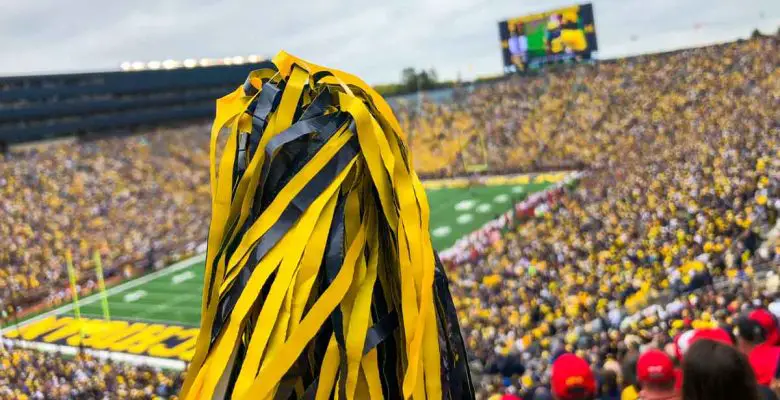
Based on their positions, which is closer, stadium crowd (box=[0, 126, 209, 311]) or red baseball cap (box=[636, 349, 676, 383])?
red baseball cap (box=[636, 349, 676, 383])

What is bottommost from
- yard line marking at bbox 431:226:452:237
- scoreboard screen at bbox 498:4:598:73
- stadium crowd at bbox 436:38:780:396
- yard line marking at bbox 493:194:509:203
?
yard line marking at bbox 431:226:452:237

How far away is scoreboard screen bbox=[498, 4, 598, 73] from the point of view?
3397 centimetres

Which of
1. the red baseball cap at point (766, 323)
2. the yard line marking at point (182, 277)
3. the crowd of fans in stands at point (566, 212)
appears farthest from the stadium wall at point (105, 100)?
the red baseball cap at point (766, 323)

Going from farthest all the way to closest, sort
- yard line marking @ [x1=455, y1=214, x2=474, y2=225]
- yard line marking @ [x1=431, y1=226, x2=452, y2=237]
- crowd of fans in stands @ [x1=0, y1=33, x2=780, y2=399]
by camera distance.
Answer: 1. yard line marking @ [x1=455, y1=214, x2=474, y2=225]
2. yard line marking @ [x1=431, y1=226, x2=452, y2=237]
3. crowd of fans in stands @ [x1=0, y1=33, x2=780, y2=399]

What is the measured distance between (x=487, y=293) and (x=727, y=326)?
8.21 meters

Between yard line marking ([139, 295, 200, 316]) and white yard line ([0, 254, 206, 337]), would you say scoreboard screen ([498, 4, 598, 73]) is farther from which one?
yard line marking ([139, 295, 200, 316])

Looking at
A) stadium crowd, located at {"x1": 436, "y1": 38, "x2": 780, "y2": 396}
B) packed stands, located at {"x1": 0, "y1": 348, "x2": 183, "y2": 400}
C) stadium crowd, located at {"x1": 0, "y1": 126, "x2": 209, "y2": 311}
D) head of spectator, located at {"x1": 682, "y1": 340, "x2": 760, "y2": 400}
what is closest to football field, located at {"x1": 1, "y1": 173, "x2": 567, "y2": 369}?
stadium crowd, located at {"x1": 0, "y1": 126, "x2": 209, "y2": 311}

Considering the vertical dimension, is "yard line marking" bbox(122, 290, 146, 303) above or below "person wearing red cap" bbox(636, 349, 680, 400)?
below

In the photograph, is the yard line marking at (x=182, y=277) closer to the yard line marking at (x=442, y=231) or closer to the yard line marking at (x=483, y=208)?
the yard line marking at (x=442, y=231)

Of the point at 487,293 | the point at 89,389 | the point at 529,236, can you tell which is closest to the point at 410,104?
the point at 529,236

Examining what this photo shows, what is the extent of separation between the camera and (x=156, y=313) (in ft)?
60.2

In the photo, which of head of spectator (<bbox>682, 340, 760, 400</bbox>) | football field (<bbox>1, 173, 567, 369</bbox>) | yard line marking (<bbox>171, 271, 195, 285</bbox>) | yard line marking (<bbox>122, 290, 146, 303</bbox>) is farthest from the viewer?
yard line marking (<bbox>171, 271, 195, 285</bbox>)

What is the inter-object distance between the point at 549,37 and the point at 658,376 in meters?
34.6

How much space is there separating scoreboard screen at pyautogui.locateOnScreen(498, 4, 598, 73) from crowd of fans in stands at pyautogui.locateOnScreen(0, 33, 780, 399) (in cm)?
189
